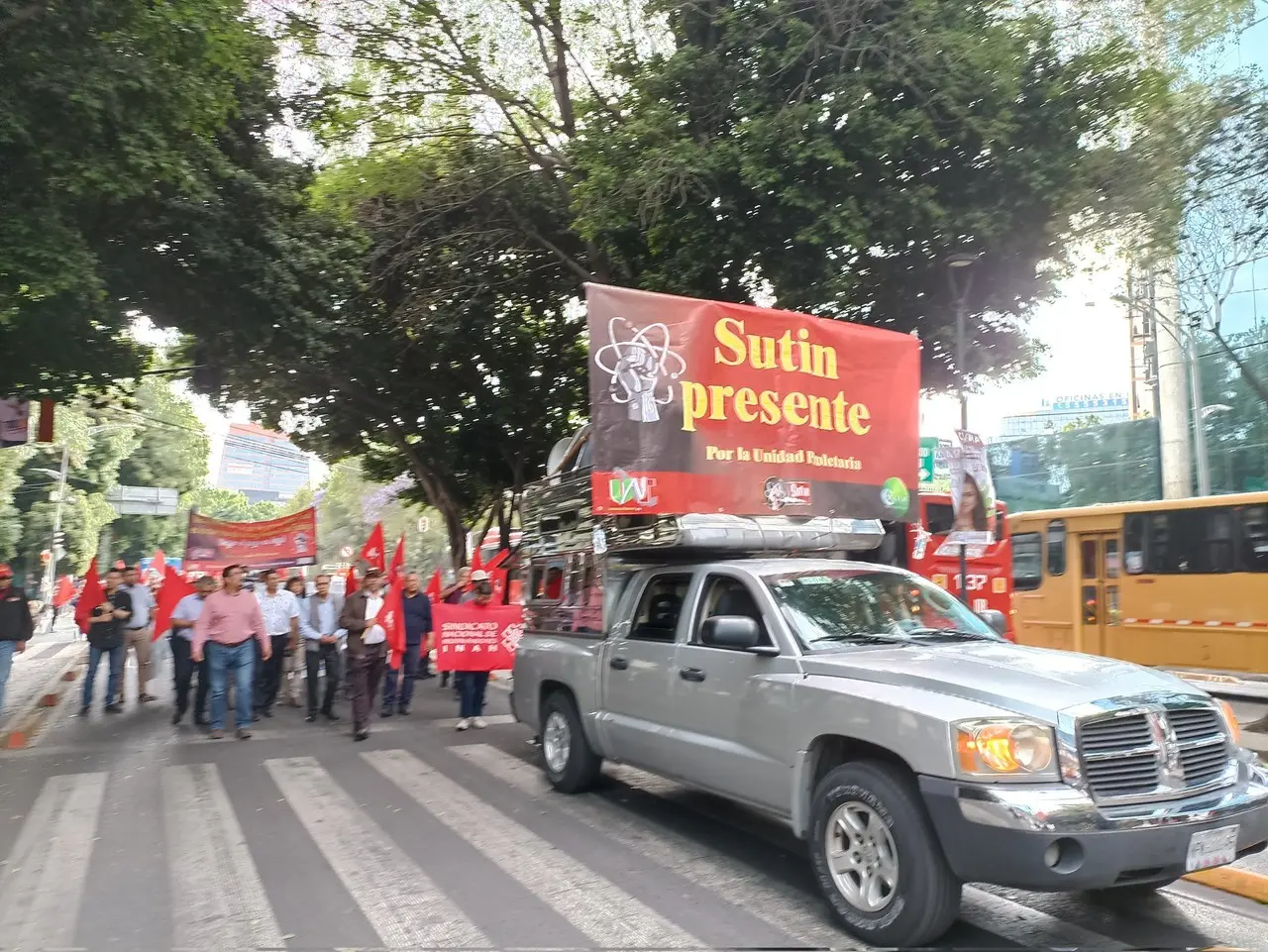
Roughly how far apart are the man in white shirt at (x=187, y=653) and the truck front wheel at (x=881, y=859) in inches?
340

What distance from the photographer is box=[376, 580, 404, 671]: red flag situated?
11562 millimetres

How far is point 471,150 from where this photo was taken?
1694cm

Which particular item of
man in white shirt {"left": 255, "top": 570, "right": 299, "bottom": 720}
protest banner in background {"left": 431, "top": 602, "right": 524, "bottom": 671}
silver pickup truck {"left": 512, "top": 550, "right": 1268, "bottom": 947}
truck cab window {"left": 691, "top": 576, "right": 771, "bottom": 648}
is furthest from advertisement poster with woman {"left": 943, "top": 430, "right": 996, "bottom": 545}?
man in white shirt {"left": 255, "top": 570, "right": 299, "bottom": 720}

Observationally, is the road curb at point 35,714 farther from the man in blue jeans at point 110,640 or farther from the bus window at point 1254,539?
the bus window at point 1254,539

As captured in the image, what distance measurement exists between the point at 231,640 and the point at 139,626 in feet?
12.4

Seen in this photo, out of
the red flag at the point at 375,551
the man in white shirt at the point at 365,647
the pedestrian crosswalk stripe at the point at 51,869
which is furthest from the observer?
the red flag at the point at 375,551

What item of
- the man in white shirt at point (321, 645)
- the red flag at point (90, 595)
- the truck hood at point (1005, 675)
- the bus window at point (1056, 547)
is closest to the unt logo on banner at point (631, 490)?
the truck hood at point (1005, 675)

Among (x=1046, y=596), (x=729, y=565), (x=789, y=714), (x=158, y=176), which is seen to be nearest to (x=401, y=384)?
(x=158, y=176)

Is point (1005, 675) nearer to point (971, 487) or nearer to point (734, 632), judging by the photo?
point (734, 632)

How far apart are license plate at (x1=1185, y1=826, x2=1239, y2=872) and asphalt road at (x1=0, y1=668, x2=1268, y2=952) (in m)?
0.55

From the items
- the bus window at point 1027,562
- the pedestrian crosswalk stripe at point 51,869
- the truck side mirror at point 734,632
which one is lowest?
the pedestrian crosswalk stripe at point 51,869

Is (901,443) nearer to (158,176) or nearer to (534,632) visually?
(534,632)

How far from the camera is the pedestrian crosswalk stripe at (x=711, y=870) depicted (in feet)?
15.9

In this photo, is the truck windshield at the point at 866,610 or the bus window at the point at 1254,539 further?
the bus window at the point at 1254,539
